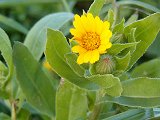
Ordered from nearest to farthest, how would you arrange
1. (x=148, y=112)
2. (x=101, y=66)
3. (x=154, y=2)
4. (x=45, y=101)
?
(x=101, y=66), (x=148, y=112), (x=45, y=101), (x=154, y=2)

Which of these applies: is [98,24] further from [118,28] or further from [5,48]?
[5,48]

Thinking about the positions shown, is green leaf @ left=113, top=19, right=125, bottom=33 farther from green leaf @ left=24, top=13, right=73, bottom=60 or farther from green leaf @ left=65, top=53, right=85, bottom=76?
green leaf @ left=24, top=13, right=73, bottom=60

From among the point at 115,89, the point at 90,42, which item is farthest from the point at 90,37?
the point at 115,89

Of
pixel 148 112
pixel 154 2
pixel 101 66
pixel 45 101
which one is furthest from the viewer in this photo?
pixel 154 2

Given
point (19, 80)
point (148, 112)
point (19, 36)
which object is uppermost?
point (19, 36)

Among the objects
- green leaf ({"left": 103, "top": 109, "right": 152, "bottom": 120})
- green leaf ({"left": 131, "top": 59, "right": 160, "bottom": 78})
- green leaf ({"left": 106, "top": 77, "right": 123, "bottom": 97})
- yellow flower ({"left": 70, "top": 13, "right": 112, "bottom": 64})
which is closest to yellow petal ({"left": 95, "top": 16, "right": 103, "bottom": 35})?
yellow flower ({"left": 70, "top": 13, "right": 112, "bottom": 64})

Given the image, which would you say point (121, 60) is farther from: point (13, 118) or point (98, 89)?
point (13, 118)

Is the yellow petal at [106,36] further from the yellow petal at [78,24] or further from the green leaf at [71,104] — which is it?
the green leaf at [71,104]

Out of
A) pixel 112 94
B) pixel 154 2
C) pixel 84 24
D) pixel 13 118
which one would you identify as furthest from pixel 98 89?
pixel 154 2
